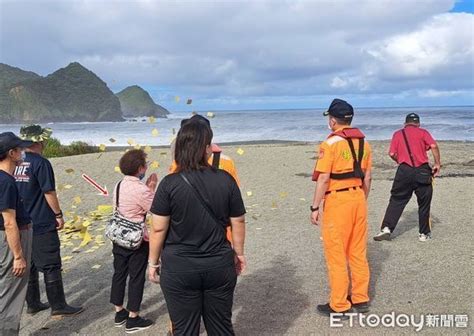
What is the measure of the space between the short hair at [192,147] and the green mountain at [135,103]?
122m

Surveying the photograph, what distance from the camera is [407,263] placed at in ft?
20.1

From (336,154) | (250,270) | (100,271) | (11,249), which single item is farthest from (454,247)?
(11,249)

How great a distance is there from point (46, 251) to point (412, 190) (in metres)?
5.23

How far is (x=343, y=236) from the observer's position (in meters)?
4.41

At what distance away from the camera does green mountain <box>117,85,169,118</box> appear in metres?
125

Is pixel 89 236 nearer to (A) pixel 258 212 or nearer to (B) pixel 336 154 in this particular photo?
(A) pixel 258 212

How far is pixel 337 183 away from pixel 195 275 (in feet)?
6.43

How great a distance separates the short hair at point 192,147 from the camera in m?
3.00

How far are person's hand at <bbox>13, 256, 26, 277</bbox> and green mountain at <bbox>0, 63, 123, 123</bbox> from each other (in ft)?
327

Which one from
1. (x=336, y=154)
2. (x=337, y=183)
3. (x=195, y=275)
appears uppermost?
(x=336, y=154)

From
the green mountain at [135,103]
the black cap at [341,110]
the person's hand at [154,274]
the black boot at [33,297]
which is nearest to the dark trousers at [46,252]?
the black boot at [33,297]

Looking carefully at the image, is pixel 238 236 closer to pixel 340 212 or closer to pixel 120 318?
pixel 340 212

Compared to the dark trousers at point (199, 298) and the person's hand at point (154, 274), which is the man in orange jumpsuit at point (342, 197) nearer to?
the dark trousers at point (199, 298)

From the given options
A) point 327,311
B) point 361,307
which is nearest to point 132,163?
point 327,311
